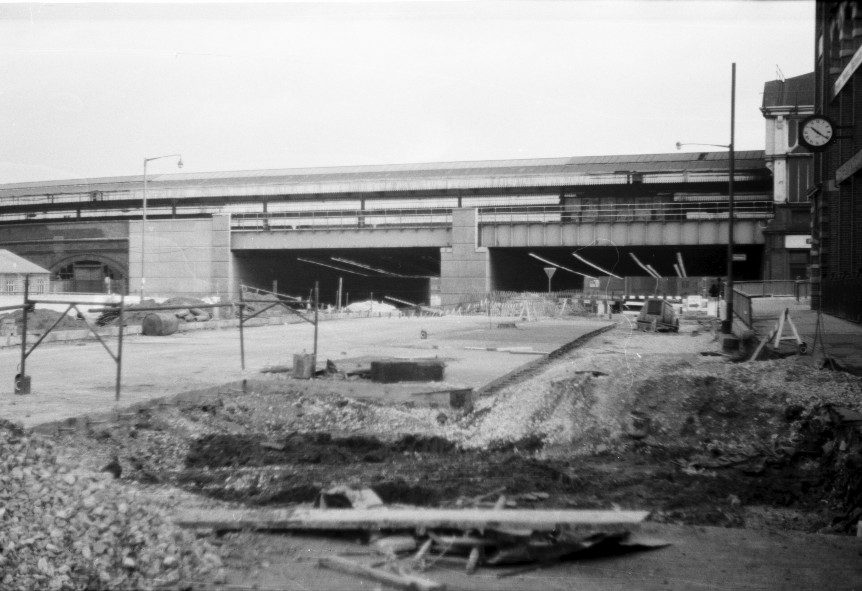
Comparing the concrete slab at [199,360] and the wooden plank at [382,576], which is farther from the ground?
the concrete slab at [199,360]

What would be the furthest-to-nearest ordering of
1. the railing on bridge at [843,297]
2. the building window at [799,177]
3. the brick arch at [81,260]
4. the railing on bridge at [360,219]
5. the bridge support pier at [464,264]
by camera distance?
1. the bridge support pier at [464,264]
2. the railing on bridge at [360,219]
3. the building window at [799,177]
4. the railing on bridge at [843,297]
5. the brick arch at [81,260]

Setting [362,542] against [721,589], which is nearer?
[721,589]

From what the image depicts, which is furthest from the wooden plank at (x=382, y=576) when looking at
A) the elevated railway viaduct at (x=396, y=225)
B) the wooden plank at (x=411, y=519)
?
the elevated railway viaduct at (x=396, y=225)

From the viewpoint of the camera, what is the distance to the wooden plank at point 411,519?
15.8 ft

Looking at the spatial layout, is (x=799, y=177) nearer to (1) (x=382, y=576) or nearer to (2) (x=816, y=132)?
(2) (x=816, y=132)

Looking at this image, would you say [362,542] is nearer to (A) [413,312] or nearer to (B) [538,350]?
(B) [538,350]

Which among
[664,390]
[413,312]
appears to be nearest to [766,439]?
[664,390]

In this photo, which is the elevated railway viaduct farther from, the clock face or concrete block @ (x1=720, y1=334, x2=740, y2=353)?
concrete block @ (x1=720, y1=334, x2=740, y2=353)

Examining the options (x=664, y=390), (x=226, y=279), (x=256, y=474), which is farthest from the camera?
(x=226, y=279)

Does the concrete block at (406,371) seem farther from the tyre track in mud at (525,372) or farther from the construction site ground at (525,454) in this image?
the tyre track in mud at (525,372)

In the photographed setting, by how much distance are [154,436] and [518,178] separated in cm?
3471

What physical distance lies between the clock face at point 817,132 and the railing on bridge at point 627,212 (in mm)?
10304

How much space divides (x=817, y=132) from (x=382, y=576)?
18.2 metres

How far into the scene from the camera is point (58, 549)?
4.27 m
